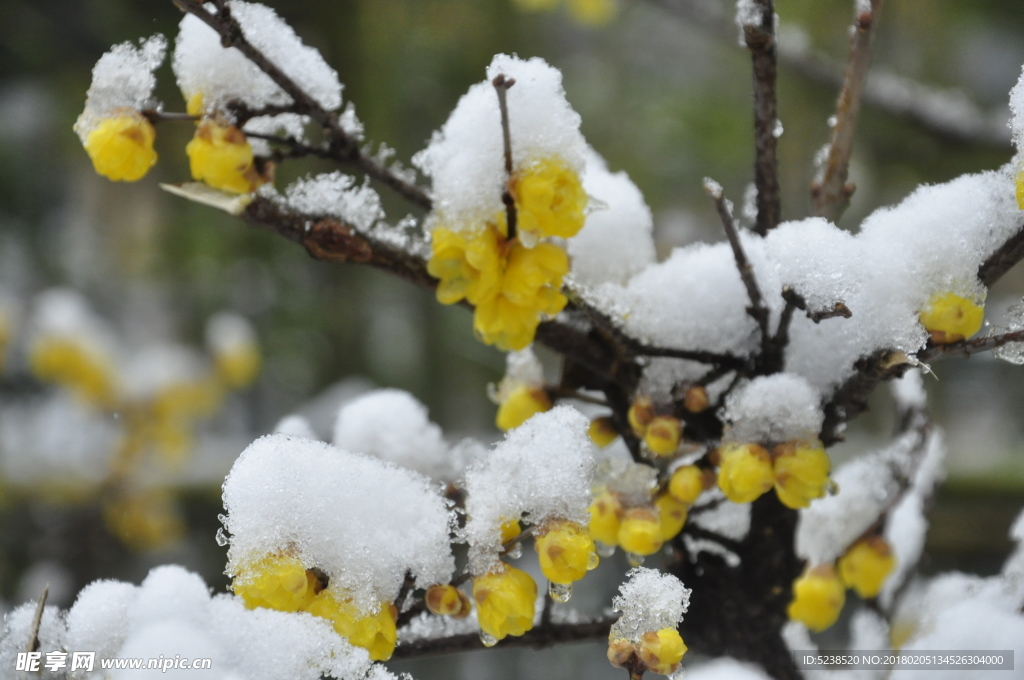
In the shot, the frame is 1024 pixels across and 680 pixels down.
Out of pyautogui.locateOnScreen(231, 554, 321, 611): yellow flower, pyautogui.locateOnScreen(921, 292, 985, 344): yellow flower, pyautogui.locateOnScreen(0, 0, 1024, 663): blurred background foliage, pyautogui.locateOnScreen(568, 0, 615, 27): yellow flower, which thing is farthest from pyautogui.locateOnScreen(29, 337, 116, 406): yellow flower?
pyautogui.locateOnScreen(921, 292, 985, 344): yellow flower

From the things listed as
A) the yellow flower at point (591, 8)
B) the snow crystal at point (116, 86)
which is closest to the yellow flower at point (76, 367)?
the yellow flower at point (591, 8)

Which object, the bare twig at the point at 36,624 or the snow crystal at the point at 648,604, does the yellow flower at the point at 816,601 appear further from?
the bare twig at the point at 36,624

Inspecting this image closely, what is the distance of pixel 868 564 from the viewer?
459mm

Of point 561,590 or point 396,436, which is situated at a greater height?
point 396,436

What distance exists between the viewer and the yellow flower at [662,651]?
24cm

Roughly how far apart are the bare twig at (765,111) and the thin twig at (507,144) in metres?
0.12

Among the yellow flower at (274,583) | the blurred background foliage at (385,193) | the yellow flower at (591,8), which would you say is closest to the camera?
the yellow flower at (274,583)

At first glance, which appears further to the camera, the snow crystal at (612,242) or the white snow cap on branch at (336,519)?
the snow crystal at (612,242)

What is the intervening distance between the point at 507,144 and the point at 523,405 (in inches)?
5.9

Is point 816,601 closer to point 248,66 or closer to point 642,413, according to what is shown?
point 642,413

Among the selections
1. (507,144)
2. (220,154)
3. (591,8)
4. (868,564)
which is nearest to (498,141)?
(507,144)

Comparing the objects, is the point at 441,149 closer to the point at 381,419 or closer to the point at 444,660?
the point at 381,419

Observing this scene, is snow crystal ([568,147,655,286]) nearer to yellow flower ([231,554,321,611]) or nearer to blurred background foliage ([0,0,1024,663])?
yellow flower ([231,554,321,611])

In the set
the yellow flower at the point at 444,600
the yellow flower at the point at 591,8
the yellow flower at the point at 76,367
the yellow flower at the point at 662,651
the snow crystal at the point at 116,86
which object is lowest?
the yellow flower at the point at 662,651
